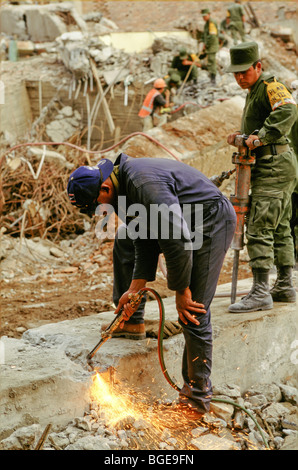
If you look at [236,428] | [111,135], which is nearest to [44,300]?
[236,428]

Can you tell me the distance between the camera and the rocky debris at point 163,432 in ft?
10.0

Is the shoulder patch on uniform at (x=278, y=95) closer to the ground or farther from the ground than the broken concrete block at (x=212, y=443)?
farther from the ground

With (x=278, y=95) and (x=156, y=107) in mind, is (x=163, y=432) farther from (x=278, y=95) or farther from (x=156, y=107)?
(x=156, y=107)

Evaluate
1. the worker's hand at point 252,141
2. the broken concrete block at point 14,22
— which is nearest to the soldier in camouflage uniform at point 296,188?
the worker's hand at point 252,141

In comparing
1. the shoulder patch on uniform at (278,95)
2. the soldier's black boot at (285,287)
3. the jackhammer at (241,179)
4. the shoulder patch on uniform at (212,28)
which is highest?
the shoulder patch on uniform at (212,28)

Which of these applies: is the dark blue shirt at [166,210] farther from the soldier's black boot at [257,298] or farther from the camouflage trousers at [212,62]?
the camouflage trousers at [212,62]

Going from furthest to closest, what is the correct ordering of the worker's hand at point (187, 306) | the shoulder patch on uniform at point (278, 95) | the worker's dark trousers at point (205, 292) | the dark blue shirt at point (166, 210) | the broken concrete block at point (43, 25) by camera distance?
the broken concrete block at point (43, 25), the shoulder patch on uniform at point (278, 95), the worker's dark trousers at point (205, 292), the worker's hand at point (187, 306), the dark blue shirt at point (166, 210)

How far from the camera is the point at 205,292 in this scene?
3.31 m

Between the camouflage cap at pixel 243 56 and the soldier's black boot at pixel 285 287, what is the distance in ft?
5.39

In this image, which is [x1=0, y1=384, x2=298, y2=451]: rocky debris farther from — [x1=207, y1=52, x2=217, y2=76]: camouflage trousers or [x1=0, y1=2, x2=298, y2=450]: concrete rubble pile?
[x1=207, y1=52, x2=217, y2=76]: camouflage trousers

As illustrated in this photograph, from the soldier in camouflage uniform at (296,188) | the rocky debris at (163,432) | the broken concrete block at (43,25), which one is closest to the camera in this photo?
the rocky debris at (163,432)

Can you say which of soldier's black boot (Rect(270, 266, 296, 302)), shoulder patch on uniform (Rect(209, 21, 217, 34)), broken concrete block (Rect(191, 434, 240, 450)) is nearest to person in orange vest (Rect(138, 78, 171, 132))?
shoulder patch on uniform (Rect(209, 21, 217, 34))

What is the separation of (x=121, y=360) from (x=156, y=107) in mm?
8399

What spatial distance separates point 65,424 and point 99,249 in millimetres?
4631
